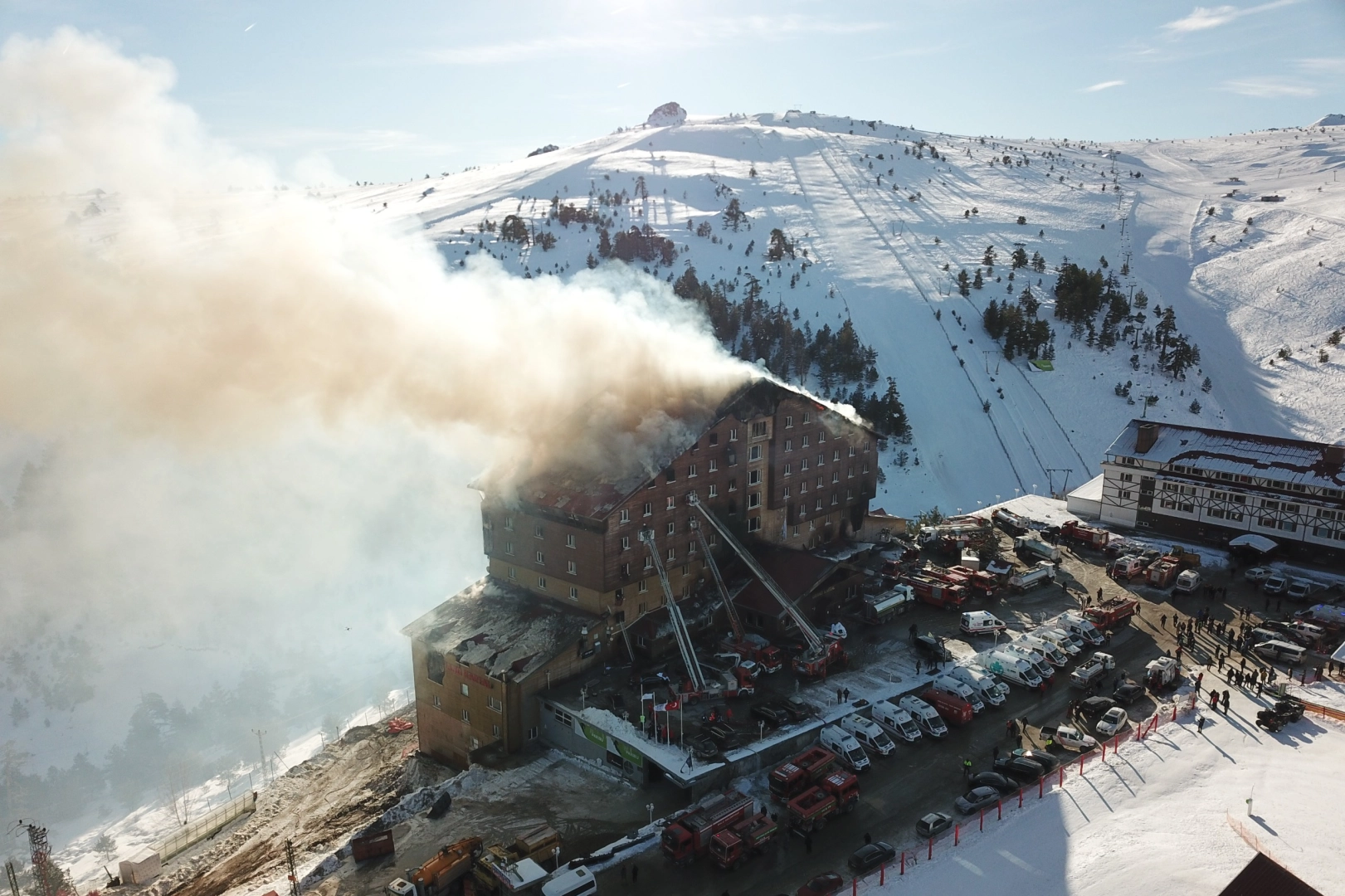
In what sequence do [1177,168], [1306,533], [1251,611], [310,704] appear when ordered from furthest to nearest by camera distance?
[1177,168] < [310,704] < [1306,533] < [1251,611]

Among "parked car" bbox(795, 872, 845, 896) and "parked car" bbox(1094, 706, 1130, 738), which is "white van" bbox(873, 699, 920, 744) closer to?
"parked car" bbox(1094, 706, 1130, 738)

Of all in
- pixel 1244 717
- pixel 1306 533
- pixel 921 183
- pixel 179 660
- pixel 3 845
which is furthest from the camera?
pixel 921 183

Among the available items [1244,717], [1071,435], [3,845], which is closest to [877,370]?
[1071,435]

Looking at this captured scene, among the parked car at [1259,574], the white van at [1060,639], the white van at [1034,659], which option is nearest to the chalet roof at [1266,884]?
the white van at [1034,659]

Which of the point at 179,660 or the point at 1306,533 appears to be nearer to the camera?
the point at 1306,533

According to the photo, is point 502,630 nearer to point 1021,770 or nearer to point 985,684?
point 985,684

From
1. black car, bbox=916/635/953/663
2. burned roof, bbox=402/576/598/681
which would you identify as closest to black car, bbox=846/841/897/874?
black car, bbox=916/635/953/663

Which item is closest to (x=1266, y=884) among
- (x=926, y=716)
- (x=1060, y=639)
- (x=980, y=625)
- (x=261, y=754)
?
(x=926, y=716)

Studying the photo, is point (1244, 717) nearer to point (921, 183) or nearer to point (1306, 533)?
point (1306, 533)
